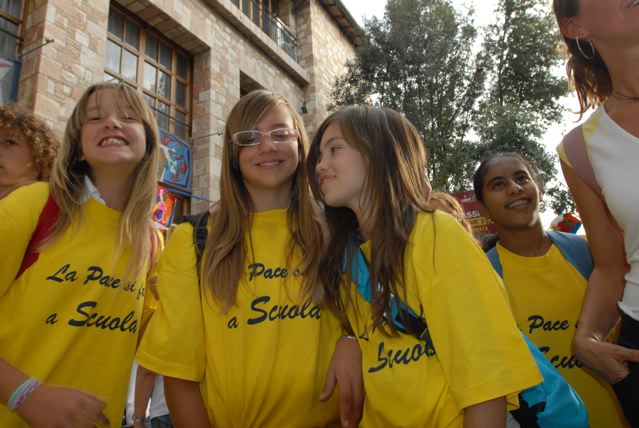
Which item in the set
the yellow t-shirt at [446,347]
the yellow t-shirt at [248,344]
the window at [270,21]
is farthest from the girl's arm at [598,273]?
the window at [270,21]

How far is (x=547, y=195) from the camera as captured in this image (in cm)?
945

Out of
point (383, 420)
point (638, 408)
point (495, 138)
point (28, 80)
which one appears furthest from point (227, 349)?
point (495, 138)

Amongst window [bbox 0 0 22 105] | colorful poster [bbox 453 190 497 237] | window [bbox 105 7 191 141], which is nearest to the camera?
window [bbox 0 0 22 105]

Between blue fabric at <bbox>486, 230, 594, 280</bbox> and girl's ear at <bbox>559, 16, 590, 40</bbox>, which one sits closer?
girl's ear at <bbox>559, 16, 590, 40</bbox>

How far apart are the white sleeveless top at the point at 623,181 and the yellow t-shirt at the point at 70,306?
1761mm

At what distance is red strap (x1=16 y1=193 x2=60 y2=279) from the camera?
58.4 inches

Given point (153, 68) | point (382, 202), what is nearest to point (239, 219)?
point (382, 202)

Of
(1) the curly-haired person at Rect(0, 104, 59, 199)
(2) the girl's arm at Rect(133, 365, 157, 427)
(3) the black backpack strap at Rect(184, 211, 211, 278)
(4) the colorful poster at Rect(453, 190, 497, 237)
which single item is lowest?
(2) the girl's arm at Rect(133, 365, 157, 427)

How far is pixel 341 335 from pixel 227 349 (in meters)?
0.43

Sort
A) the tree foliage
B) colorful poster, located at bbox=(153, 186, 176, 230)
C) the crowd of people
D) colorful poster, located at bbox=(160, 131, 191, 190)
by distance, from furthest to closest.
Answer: the tree foliage < colorful poster, located at bbox=(160, 131, 191, 190) < colorful poster, located at bbox=(153, 186, 176, 230) < the crowd of people

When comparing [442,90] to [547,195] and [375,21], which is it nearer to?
[375,21]

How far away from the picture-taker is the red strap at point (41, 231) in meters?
1.48

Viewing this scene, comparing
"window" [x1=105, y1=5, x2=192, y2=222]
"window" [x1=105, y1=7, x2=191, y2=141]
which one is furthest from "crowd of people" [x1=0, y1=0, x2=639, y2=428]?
"window" [x1=105, y1=7, x2=191, y2=141]

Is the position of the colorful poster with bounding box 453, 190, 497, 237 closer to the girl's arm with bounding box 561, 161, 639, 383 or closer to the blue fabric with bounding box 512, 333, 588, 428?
the girl's arm with bounding box 561, 161, 639, 383
